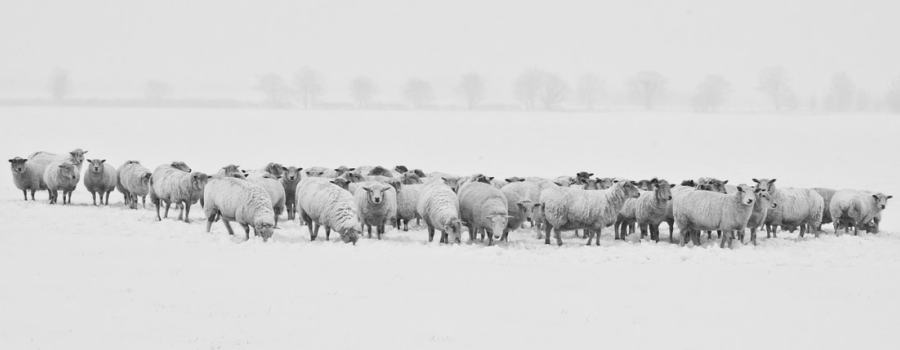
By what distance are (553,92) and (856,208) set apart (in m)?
88.9

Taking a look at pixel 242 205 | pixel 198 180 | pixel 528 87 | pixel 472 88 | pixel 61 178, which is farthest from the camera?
pixel 472 88

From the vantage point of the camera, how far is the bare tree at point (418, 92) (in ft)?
399

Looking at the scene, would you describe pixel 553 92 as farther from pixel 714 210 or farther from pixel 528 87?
pixel 714 210

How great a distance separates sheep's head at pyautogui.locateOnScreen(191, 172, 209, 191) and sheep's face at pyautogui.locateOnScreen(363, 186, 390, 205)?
604 cm

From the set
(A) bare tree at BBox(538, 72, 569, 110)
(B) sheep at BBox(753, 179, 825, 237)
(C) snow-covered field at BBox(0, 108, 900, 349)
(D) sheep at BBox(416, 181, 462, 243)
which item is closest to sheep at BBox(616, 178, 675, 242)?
(C) snow-covered field at BBox(0, 108, 900, 349)

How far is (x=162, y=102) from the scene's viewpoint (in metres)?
112

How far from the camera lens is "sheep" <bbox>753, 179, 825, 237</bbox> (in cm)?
2273

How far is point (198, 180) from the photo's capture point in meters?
22.9

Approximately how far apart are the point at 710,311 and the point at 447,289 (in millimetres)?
4538

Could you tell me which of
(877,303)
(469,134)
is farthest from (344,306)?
(469,134)

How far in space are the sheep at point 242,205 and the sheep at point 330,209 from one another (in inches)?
42.3

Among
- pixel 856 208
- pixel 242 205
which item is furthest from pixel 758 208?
pixel 242 205

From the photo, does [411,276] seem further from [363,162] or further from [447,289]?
[363,162]

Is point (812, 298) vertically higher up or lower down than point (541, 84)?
lower down
